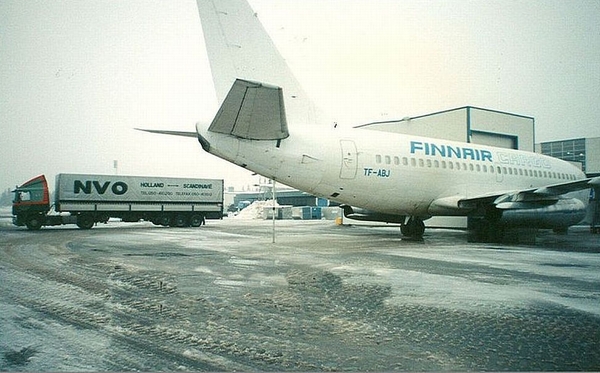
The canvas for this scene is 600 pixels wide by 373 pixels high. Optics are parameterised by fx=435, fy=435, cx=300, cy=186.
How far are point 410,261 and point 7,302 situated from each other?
725 centimetres

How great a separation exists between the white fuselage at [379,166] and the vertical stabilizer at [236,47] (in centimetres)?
166

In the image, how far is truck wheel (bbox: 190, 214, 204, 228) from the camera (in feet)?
94.5

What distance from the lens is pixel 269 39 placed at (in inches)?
477

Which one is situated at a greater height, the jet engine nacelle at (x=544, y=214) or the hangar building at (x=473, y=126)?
the hangar building at (x=473, y=126)

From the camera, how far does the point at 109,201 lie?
86.0 feet

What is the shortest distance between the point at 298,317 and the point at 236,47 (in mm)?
8795

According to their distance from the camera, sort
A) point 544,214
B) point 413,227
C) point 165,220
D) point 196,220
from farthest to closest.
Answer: point 196,220 → point 165,220 → point 413,227 → point 544,214

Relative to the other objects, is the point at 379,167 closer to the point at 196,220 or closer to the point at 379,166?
the point at 379,166

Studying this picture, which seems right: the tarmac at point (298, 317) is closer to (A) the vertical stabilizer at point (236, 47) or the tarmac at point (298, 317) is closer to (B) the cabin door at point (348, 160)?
(B) the cabin door at point (348, 160)

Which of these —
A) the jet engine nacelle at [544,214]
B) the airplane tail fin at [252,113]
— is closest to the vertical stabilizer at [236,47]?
the airplane tail fin at [252,113]

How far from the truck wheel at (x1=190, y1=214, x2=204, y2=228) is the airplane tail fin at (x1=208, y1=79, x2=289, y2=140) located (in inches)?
736

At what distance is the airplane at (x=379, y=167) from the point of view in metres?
10.9

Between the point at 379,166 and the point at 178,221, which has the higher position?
the point at 379,166

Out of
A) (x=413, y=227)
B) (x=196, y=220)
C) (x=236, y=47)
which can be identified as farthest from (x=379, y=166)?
(x=196, y=220)
